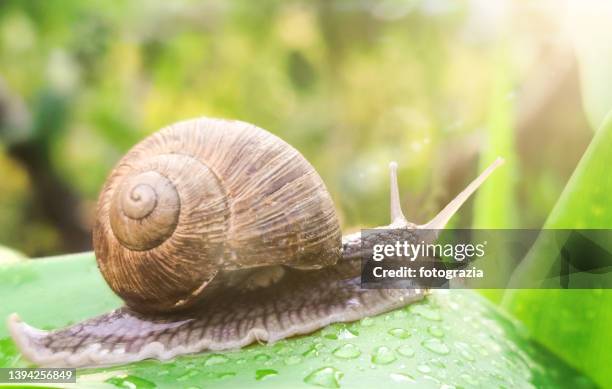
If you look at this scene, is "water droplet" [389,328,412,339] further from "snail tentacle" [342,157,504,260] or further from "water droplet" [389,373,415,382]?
"snail tentacle" [342,157,504,260]

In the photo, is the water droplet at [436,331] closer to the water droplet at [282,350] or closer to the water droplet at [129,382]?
the water droplet at [282,350]

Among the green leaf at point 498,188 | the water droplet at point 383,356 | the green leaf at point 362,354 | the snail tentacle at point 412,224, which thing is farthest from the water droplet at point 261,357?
the green leaf at point 498,188

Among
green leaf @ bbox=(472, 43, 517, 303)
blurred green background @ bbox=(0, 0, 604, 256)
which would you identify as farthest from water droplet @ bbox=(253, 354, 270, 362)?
blurred green background @ bbox=(0, 0, 604, 256)

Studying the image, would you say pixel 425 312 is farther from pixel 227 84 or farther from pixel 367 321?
pixel 227 84

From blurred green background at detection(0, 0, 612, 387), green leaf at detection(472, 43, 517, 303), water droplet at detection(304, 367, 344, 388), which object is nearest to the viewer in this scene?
water droplet at detection(304, 367, 344, 388)

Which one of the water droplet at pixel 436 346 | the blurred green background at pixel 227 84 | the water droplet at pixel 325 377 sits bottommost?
the water droplet at pixel 436 346

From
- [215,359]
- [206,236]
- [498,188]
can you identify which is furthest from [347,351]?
[498,188]
